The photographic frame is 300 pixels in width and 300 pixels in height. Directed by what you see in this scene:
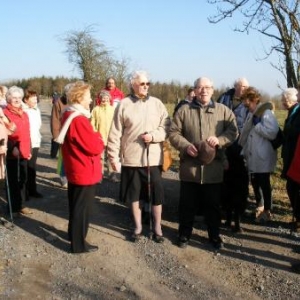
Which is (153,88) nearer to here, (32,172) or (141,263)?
(32,172)

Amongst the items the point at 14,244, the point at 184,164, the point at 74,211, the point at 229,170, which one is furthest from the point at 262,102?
the point at 14,244

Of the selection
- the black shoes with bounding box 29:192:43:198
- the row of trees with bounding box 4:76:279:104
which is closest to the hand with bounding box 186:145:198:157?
the black shoes with bounding box 29:192:43:198

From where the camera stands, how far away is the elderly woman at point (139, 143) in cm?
525

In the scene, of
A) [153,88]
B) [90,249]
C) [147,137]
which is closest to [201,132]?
[147,137]

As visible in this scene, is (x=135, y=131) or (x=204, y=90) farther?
(x=135, y=131)

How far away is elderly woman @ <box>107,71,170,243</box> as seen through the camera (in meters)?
5.25

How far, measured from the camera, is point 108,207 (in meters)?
6.89

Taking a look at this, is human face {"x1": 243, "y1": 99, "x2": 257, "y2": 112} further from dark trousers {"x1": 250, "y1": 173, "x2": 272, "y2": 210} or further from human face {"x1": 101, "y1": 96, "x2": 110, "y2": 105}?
human face {"x1": 101, "y1": 96, "x2": 110, "y2": 105}

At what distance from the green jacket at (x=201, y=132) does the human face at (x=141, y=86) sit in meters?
0.51

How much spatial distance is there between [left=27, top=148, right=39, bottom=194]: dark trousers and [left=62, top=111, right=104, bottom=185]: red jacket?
228 cm

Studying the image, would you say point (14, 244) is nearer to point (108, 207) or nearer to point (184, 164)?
point (108, 207)

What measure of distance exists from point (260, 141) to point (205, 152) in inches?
51.2

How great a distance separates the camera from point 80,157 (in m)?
4.92

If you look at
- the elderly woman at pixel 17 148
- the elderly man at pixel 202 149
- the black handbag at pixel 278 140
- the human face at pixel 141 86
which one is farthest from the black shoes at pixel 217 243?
the elderly woman at pixel 17 148
